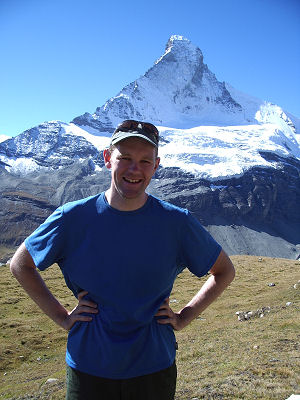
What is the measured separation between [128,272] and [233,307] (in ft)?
71.6

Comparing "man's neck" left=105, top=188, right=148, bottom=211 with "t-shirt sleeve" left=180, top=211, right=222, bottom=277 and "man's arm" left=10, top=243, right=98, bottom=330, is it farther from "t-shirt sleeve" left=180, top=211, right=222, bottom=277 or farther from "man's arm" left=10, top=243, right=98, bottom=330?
"man's arm" left=10, top=243, right=98, bottom=330

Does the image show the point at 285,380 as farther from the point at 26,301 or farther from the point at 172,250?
the point at 26,301

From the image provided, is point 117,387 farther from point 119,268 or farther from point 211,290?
point 211,290

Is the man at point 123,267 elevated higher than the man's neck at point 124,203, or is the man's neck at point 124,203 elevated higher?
the man's neck at point 124,203

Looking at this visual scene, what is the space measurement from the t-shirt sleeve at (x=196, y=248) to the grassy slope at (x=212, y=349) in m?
3.83

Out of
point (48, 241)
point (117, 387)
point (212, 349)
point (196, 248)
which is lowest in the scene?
point (212, 349)

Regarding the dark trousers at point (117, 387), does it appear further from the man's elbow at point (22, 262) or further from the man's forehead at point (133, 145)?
the man's forehead at point (133, 145)

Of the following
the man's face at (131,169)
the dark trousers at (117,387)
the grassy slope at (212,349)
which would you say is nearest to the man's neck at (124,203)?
the man's face at (131,169)

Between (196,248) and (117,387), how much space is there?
1.56 m

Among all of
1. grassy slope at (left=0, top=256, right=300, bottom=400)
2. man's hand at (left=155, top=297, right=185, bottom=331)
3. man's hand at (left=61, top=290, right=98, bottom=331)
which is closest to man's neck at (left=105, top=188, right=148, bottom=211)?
man's hand at (left=61, top=290, right=98, bottom=331)

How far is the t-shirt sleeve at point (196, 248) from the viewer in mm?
3617

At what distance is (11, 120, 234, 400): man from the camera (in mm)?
3336

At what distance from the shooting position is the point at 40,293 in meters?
3.88

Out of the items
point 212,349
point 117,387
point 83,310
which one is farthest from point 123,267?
point 212,349
